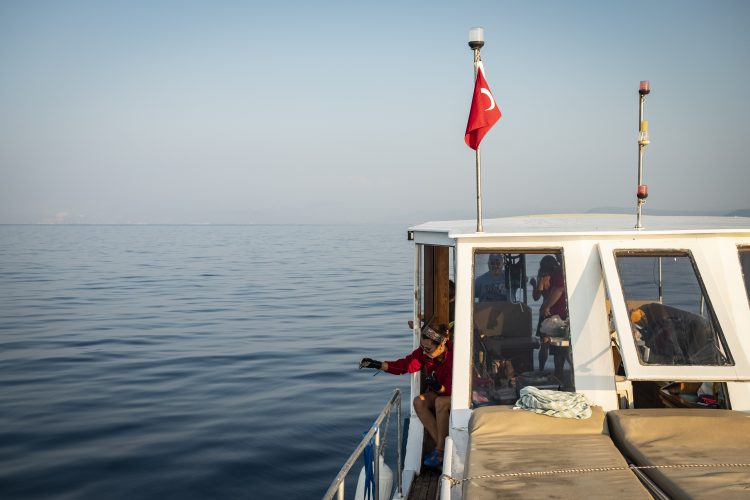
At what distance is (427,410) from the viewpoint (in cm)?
679

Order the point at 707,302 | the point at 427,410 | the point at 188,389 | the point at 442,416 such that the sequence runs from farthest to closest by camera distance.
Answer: the point at 188,389 → the point at 427,410 → the point at 442,416 → the point at 707,302

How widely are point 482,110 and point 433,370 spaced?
247 centimetres

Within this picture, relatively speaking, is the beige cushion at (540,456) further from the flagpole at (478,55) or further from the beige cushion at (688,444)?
the flagpole at (478,55)

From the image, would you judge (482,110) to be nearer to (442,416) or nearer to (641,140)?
(641,140)

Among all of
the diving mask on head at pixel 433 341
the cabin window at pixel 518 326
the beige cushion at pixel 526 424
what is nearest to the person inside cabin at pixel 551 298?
the cabin window at pixel 518 326

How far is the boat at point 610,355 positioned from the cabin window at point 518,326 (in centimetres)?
1

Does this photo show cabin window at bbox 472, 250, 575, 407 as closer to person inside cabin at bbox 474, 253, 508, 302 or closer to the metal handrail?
person inside cabin at bbox 474, 253, 508, 302

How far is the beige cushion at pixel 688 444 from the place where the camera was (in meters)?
3.88

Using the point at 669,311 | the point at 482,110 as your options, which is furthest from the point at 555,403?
the point at 482,110

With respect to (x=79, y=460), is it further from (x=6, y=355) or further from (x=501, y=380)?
(x=6, y=355)

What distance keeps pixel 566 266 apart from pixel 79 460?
834 cm

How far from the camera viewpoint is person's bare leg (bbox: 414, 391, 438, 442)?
6.68 m

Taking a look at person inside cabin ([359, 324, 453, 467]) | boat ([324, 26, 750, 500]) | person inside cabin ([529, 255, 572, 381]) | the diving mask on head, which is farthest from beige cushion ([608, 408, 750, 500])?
the diving mask on head

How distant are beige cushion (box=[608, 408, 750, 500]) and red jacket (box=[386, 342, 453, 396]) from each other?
180cm
